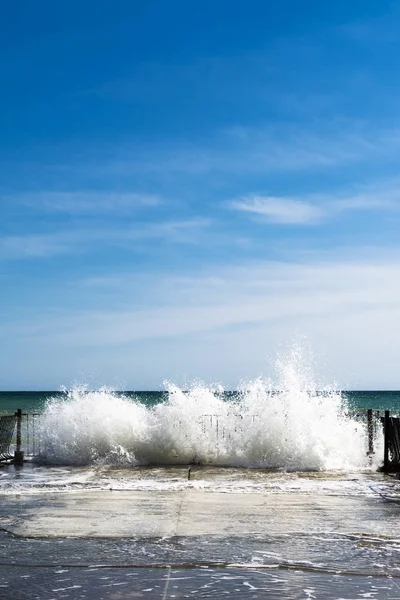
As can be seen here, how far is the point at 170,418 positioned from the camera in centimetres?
1844

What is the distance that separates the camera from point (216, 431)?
17.9m

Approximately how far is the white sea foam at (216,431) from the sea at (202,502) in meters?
0.04

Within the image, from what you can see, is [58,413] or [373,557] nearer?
[373,557]

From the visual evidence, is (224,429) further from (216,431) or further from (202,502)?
(202,502)

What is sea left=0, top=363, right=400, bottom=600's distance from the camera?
251 inches

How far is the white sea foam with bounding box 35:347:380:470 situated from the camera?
16.7 meters

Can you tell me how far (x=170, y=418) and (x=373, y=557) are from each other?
11558 mm

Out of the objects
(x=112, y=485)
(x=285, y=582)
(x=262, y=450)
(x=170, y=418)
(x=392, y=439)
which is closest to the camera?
(x=285, y=582)

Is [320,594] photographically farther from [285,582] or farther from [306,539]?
[306,539]

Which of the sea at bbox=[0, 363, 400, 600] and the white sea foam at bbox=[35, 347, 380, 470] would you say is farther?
the white sea foam at bbox=[35, 347, 380, 470]

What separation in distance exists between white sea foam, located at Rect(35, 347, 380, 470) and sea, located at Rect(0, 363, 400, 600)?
4 cm

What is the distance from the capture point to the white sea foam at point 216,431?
16.7 m

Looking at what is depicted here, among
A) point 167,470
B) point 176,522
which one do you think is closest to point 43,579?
point 176,522

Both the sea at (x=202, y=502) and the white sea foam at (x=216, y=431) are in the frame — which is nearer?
the sea at (x=202, y=502)
